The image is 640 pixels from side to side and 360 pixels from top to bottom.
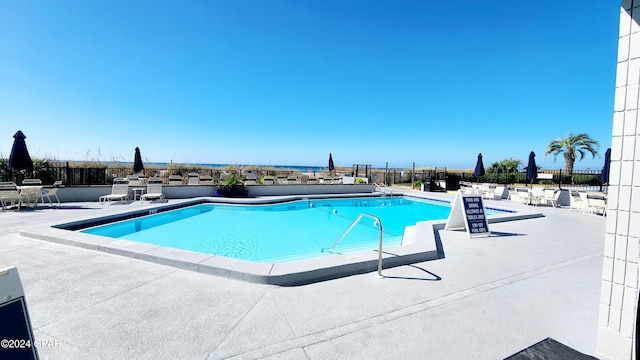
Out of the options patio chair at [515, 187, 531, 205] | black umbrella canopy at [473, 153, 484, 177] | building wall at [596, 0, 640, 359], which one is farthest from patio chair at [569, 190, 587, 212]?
building wall at [596, 0, 640, 359]

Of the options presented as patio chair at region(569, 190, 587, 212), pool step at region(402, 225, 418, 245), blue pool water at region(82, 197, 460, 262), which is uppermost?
patio chair at region(569, 190, 587, 212)

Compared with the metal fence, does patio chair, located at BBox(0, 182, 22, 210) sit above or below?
below

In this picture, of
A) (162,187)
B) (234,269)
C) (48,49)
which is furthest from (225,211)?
(48,49)

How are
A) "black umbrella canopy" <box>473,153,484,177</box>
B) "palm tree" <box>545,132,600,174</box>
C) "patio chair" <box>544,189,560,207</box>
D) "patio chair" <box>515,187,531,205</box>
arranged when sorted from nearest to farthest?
1. "patio chair" <box>544,189,560,207</box>
2. "patio chair" <box>515,187,531,205</box>
3. "black umbrella canopy" <box>473,153,484,177</box>
4. "palm tree" <box>545,132,600,174</box>

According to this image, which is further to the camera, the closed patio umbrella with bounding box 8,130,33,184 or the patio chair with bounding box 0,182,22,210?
the closed patio umbrella with bounding box 8,130,33,184

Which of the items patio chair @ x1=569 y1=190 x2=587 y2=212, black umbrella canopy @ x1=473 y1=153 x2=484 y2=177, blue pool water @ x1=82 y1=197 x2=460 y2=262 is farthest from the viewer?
black umbrella canopy @ x1=473 y1=153 x2=484 y2=177

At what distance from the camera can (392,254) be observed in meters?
3.55

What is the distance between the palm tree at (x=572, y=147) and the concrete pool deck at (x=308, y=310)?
70.6 feet

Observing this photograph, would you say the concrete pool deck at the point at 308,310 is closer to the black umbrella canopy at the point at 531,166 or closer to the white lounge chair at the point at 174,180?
the white lounge chair at the point at 174,180

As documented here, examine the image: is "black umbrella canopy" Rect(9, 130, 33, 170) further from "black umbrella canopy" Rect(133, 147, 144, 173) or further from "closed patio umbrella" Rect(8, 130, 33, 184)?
"black umbrella canopy" Rect(133, 147, 144, 173)

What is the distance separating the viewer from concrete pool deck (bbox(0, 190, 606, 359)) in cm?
184

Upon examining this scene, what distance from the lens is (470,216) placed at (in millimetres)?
5219

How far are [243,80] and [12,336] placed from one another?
18.1 metres

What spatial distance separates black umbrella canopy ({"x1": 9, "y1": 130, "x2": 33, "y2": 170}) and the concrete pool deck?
18.0 ft
